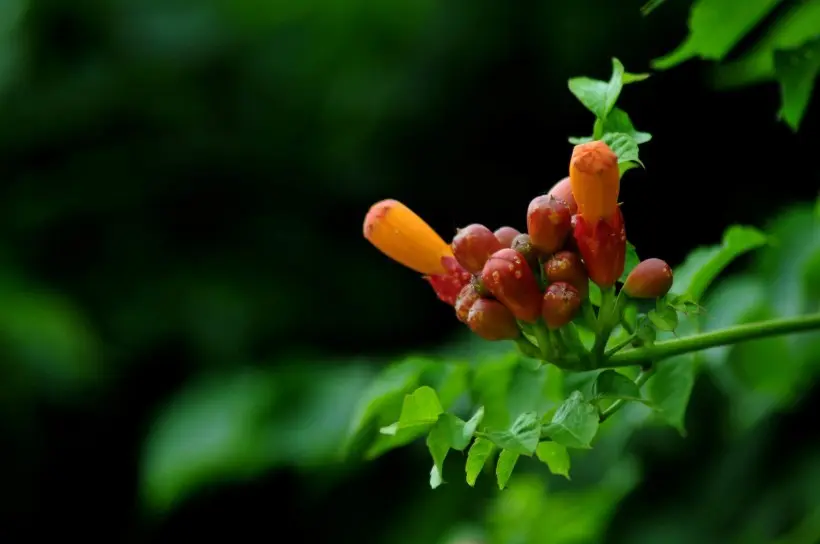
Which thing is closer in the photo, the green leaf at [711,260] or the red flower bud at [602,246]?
the red flower bud at [602,246]

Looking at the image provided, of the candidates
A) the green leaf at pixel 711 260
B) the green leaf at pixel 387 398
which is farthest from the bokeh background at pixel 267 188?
the green leaf at pixel 711 260

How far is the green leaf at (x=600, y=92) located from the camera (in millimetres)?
1366

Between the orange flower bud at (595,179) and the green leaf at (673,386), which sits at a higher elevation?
the orange flower bud at (595,179)

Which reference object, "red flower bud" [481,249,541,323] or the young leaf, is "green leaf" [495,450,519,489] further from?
"red flower bud" [481,249,541,323]

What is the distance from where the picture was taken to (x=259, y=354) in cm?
467

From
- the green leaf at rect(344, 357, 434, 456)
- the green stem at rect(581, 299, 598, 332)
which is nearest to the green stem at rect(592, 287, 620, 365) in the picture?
the green stem at rect(581, 299, 598, 332)

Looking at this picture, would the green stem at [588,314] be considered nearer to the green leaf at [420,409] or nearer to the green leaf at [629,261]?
the green leaf at [629,261]

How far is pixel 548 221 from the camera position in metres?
1.38

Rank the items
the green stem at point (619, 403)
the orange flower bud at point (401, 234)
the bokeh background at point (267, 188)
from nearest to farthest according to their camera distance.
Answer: the green stem at point (619, 403)
the orange flower bud at point (401, 234)
the bokeh background at point (267, 188)

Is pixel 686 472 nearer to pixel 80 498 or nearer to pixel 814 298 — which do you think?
pixel 814 298

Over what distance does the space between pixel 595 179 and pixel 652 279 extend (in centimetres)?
15

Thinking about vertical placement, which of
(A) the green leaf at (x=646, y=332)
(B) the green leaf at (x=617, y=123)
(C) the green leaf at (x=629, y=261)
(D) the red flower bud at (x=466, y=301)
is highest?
(B) the green leaf at (x=617, y=123)

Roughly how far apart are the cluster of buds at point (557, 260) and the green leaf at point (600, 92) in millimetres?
58

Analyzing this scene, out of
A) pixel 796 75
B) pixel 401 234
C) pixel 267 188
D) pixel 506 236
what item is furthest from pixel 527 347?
pixel 267 188
